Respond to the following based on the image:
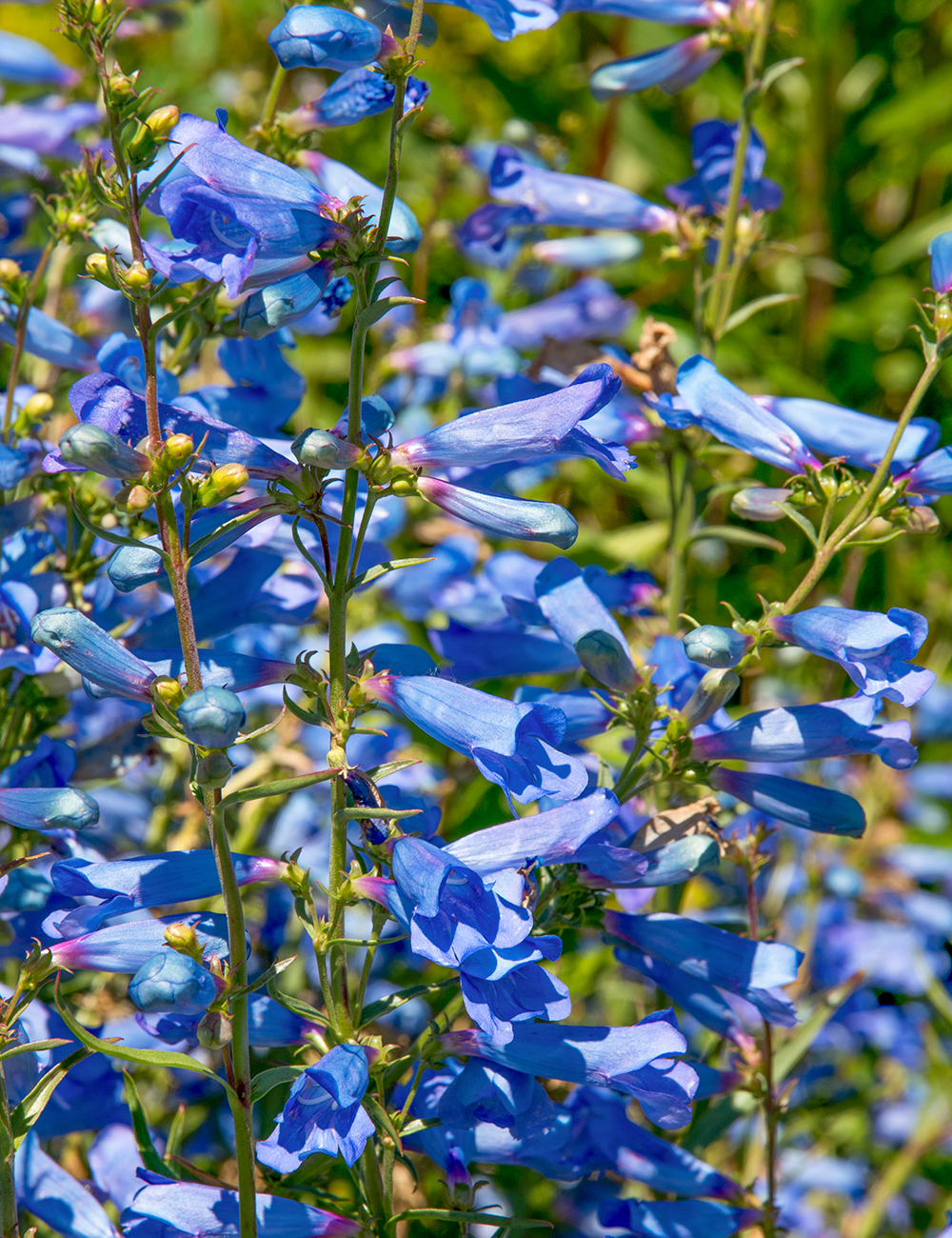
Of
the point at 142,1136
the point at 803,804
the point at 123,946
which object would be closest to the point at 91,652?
the point at 123,946

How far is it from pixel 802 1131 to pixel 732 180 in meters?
1.93

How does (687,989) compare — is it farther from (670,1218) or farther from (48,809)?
(48,809)

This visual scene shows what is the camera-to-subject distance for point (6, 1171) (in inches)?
40.0

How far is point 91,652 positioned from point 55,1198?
667 millimetres

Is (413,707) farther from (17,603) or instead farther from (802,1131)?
(802,1131)

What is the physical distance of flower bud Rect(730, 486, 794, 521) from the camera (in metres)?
1.41

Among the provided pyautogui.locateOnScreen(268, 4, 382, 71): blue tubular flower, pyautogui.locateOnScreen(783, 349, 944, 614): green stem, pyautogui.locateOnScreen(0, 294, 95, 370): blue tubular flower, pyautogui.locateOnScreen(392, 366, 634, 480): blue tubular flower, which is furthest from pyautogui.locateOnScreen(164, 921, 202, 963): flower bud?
pyautogui.locateOnScreen(0, 294, 95, 370): blue tubular flower

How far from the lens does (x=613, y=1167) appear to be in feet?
4.78

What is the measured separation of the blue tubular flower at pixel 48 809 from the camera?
3.74 feet

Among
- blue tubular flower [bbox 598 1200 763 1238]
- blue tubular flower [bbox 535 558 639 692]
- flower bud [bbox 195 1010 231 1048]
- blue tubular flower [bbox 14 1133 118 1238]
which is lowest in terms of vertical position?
blue tubular flower [bbox 598 1200 763 1238]

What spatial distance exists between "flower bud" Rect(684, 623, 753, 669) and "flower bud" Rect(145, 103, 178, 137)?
2.24 ft

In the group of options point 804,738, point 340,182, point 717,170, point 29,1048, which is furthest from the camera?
point 717,170

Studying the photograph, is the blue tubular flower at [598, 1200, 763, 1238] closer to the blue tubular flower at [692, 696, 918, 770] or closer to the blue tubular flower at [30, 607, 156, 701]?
the blue tubular flower at [692, 696, 918, 770]

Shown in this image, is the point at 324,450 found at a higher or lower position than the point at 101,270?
lower
